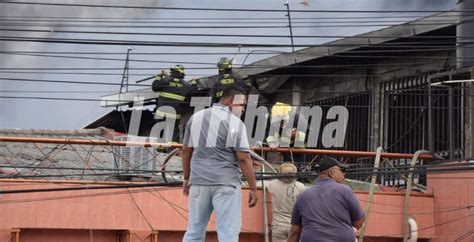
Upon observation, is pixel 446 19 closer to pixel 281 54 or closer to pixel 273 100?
pixel 281 54

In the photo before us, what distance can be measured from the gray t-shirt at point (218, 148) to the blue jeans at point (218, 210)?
6cm

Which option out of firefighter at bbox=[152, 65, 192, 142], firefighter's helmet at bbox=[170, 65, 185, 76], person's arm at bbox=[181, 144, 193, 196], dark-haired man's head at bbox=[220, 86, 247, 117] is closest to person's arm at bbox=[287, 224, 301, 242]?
person's arm at bbox=[181, 144, 193, 196]

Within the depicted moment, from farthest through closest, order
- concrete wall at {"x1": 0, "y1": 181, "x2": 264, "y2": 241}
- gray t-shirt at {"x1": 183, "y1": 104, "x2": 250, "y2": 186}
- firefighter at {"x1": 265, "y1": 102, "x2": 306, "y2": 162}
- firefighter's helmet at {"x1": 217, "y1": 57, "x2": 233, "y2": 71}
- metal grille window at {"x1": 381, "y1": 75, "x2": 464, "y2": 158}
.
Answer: firefighter's helmet at {"x1": 217, "y1": 57, "x2": 233, "y2": 71}
metal grille window at {"x1": 381, "y1": 75, "x2": 464, "y2": 158}
firefighter at {"x1": 265, "y1": 102, "x2": 306, "y2": 162}
concrete wall at {"x1": 0, "y1": 181, "x2": 264, "y2": 241}
gray t-shirt at {"x1": 183, "y1": 104, "x2": 250, "y2": 186}

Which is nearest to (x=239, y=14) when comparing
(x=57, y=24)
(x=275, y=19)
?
(x=275, y=19)

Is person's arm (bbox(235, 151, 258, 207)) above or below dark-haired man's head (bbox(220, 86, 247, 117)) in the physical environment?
below

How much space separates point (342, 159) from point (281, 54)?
287 centimetres

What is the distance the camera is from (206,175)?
22.0 ft

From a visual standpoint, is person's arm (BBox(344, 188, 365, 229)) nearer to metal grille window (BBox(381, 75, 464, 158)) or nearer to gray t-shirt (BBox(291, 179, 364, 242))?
gray t-shirt (BBox(291, 179, 364, 242))

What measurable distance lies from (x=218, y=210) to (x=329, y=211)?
2.80 ft

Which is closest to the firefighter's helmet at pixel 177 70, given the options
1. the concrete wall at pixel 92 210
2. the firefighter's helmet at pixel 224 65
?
the firefighter's helmet at pixel 224 65

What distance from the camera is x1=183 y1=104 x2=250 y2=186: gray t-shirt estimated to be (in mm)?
6719

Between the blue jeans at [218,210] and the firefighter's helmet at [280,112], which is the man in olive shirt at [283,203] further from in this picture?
the blue jeans at [218,210]

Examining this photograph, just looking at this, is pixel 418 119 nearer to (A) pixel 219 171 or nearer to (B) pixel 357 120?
(B) pixel 357 120

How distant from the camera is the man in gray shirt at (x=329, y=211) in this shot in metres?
6.61
